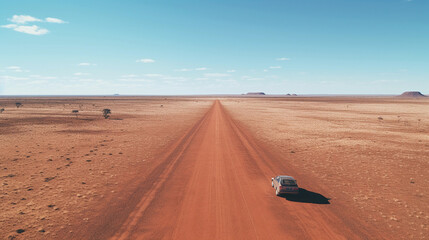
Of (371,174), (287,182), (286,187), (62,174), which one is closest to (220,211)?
(286,187)

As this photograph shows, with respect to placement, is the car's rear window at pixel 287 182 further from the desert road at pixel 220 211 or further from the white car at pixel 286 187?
the desert road at pixel 220 211

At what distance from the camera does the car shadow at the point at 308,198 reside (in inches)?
524

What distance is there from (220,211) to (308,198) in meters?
5.80

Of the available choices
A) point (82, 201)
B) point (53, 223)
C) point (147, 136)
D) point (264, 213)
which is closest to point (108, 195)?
point (82, 201)

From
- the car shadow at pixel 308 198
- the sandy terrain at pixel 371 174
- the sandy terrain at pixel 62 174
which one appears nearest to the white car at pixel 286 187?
the car shadow at pixel 308 198

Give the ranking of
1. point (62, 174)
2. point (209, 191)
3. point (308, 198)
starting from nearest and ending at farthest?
point (308, 198) → point (209, 191) → point (62, 174)

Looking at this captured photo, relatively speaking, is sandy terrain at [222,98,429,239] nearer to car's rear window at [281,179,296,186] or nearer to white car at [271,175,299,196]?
white car at [271,175,299,196]

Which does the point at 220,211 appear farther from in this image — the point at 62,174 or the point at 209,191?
the point at 62,174

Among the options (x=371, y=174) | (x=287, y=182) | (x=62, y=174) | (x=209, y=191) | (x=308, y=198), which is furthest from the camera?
(x=371, y=174)

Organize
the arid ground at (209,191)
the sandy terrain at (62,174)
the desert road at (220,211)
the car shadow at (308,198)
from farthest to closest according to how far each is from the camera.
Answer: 1. the car shadow at (308,198)
2. the sandy terrain at (62,174)
3. the arid ground at (209,191)
4. the desert road at (220,211)

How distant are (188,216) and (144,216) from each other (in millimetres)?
2280

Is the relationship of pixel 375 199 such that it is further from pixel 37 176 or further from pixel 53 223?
pixel 37 176

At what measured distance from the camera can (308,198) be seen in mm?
13695

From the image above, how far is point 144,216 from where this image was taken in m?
11.4
